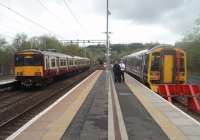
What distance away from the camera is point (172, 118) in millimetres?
12688

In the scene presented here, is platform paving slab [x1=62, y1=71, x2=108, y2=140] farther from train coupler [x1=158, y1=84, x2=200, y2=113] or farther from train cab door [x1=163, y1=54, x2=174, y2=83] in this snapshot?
train cab door [x1=163, y1=54, x2=174, y2=83]

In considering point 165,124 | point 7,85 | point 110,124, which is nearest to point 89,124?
point 110,124

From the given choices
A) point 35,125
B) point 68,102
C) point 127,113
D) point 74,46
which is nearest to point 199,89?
point 68,102

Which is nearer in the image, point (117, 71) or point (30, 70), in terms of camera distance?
point (30, 70)

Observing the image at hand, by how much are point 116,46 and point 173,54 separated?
296ft

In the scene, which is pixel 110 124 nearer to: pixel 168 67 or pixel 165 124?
pixel 165 124

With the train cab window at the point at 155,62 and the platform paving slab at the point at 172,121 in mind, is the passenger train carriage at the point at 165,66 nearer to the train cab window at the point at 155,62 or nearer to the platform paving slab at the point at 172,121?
the train cab window at the point at 155,62

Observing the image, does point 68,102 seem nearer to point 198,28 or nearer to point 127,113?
point 127,113

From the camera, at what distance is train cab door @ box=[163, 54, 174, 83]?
86.2 feet

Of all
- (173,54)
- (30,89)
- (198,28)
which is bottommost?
(30,89)

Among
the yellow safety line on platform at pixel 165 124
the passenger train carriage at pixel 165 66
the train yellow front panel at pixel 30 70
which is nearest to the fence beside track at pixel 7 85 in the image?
the train yellow front panel at pixel 30 70

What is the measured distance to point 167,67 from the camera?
86.2ft

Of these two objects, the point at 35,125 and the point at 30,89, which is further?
the point at 30,89

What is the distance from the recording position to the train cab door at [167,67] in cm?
2627
